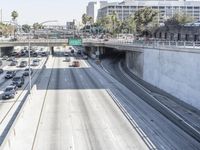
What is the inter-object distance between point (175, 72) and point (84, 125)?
2192 cm

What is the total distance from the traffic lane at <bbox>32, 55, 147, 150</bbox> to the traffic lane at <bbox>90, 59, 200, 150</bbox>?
5.08 ft

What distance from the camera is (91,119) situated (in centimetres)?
4500

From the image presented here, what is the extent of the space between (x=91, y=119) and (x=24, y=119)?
7123 millimetres

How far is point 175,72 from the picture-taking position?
5962cm

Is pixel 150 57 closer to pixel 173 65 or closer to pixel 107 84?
pixel 107 84

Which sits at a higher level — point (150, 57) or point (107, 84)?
point (150, 57)

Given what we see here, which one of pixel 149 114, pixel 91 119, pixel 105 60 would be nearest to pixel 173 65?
pixel 149 114

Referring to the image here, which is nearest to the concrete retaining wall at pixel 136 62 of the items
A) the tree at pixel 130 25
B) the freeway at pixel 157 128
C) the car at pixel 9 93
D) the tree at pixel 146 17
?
the freeway at pixel 157 128

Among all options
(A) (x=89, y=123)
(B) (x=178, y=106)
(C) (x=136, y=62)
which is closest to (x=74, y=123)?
(A) (x=89, y=123)

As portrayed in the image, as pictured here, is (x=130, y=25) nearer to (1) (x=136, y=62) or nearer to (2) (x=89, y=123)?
(1) (x=136, y=62)

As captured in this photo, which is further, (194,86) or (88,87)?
(88,87)

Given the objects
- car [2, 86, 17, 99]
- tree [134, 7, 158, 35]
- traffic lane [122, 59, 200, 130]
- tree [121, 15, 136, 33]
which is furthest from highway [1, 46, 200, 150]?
tree [121, 15, 136, 33]

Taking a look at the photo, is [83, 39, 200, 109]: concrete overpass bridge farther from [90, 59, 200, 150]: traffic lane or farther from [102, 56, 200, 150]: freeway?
[90, 59, 200, 150]: traffic lane

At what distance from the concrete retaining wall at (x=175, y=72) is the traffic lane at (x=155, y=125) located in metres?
5.30
